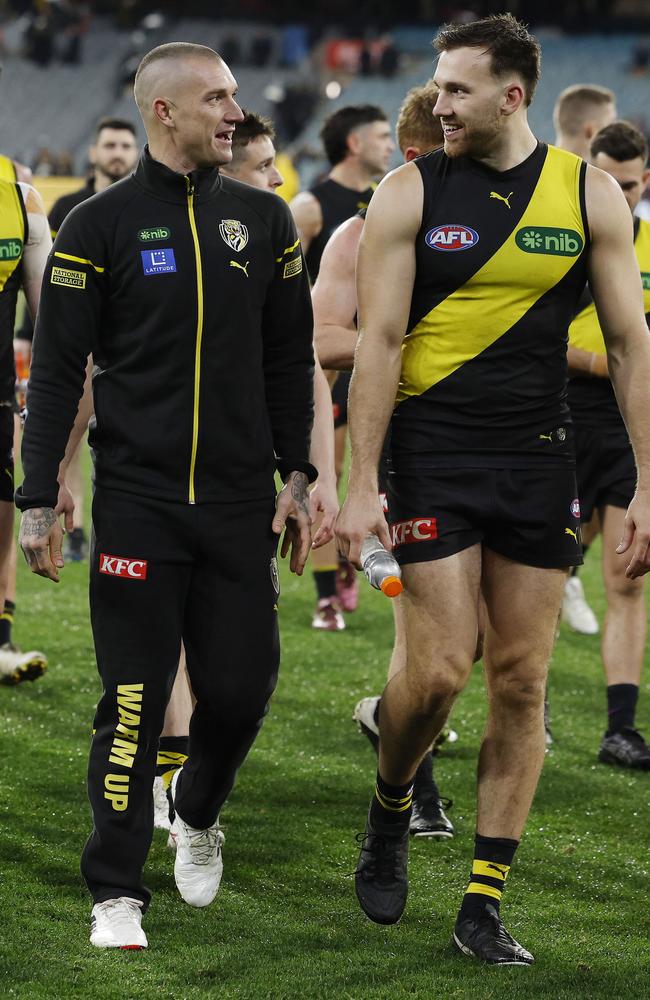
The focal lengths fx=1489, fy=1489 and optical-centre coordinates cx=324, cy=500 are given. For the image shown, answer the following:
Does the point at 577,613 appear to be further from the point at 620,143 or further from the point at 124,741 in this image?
the point at 124,741

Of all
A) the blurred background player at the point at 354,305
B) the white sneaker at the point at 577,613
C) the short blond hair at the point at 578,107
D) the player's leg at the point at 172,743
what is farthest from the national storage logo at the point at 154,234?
the white sneaker at the point at 577,613

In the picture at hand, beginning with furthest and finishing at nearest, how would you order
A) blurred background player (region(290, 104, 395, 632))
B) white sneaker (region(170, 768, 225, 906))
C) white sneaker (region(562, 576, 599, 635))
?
white sneaker (region(562, 576, 599, 635))
blurred background player (region(290, 104, 395, 632))
white sneaker (region(170, 768, 225, 906))

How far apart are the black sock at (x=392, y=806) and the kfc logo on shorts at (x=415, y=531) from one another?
2.29ft

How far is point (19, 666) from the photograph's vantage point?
642 cm

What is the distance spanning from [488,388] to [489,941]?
1.39 metres

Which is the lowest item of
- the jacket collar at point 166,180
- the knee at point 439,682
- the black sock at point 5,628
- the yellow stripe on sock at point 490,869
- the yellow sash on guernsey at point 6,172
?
the black sock at point 5,628

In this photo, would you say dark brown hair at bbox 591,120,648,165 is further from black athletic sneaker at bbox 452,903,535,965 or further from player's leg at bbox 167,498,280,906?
black athletic sneaker at bbox 452,903,535,965

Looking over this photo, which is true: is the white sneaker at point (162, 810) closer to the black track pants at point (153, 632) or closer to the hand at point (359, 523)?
the black track pants at point (153, 632)

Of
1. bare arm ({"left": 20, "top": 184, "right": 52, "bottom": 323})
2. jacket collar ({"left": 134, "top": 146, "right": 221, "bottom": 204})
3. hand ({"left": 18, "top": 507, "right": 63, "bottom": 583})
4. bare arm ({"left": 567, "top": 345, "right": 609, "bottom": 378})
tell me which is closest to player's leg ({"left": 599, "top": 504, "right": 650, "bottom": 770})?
bare arm ({"left": 567, "top": 345, "right": 609, "bottom": 378})

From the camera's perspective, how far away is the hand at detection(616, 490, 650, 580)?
377cm

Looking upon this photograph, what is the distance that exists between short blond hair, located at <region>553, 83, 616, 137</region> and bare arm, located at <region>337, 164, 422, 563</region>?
348 cm

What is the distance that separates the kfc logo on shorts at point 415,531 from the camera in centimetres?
380

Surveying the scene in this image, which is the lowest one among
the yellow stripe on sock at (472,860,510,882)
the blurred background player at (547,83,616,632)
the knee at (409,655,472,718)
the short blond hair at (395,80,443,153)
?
the yellow stripe on sock at (472,860,510,882)

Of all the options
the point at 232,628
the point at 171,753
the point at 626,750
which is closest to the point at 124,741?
the point at 232,628
